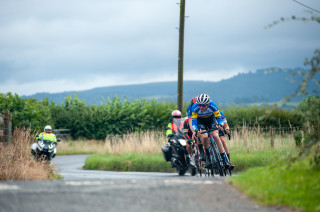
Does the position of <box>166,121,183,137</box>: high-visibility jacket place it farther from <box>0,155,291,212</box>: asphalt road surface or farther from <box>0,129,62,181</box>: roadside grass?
<box>0,155,291,212</box>: asphalt road surface

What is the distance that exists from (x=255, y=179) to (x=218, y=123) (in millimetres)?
5629

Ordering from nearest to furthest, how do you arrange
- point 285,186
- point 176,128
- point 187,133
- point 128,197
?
point 128,197
point 285,186
point 187,133
point 176,128

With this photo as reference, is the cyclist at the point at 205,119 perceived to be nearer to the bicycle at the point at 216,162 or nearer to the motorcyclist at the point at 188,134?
the bicycle at the point at 216,162

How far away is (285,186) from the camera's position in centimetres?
741

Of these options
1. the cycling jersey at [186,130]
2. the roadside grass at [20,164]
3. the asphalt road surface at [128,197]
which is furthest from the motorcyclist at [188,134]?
the asphalt road surface at [128,197]

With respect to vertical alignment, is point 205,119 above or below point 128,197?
above

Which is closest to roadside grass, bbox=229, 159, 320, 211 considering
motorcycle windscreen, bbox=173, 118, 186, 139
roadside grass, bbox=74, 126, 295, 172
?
motorcycle windscreen, bbox=173, 118, 186, 139

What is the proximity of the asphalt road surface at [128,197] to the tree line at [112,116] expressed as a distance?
84.5 feet

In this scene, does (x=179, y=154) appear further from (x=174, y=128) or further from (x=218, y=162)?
(x=218, y=162)

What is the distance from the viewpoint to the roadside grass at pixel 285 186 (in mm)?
6747

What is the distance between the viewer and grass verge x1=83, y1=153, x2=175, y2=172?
1988 centimetres

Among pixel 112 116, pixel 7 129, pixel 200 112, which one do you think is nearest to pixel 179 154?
pixel 200 112

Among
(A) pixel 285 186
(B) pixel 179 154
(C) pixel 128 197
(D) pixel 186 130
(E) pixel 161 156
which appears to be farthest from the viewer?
(E) pixel 161 156

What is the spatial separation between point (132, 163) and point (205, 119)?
25.8 feet
